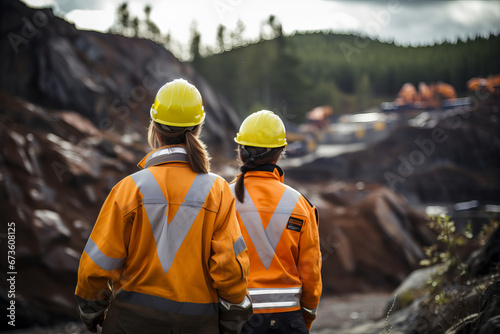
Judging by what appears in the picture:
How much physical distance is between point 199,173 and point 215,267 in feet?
1.61

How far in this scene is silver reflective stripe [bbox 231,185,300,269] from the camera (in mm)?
2799

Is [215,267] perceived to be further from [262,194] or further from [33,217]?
[33,217]

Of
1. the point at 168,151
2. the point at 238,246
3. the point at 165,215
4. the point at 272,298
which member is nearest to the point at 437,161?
the point at 272,298

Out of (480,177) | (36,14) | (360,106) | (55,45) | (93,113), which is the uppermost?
(36,14)

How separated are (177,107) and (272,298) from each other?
4.35 feet

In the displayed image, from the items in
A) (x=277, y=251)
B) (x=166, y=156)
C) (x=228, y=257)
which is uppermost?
(x=166, y=156)

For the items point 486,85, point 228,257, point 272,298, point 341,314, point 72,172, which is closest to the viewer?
point 228,257

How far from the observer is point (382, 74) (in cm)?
4706

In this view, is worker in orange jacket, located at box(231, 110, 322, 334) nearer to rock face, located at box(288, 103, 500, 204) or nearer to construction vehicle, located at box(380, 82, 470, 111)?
rock face, located at box(288, 103, 500, 204)

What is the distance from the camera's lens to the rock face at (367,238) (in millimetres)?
13055

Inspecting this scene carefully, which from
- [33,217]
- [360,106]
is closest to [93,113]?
[33,217]

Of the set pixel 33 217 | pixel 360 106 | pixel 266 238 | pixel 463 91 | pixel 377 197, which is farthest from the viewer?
pixel 360 106

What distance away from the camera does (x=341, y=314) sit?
396 inches

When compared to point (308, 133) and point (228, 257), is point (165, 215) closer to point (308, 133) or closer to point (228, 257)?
point (228, 257)
